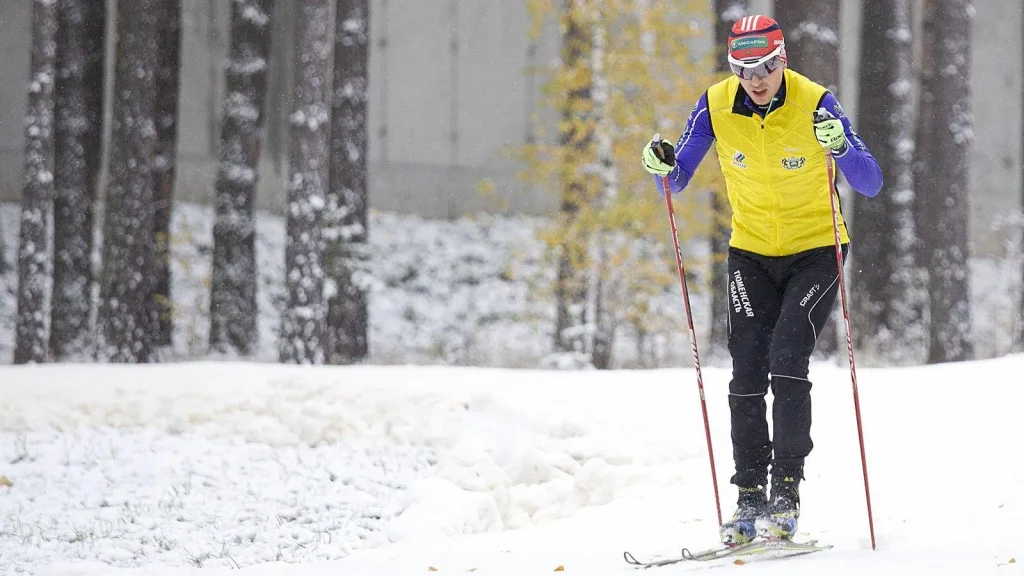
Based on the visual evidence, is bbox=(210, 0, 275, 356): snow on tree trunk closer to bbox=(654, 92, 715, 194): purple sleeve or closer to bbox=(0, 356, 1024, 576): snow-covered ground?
bbox=(0, 356, 1024, 576): snow-covered ground

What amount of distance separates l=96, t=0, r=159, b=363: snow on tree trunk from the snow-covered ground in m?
2.57

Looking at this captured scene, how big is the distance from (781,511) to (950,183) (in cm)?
892

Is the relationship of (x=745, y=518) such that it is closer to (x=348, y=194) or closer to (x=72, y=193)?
(x=348, y=194)

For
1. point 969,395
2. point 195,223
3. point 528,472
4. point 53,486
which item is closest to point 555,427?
point 528,472

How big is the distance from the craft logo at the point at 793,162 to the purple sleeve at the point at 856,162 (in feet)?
0.60

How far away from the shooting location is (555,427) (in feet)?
Answer: 23.8

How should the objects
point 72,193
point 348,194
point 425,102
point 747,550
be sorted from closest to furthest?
point 747,550 < point 348,194 < point 72,193 < point 425,102

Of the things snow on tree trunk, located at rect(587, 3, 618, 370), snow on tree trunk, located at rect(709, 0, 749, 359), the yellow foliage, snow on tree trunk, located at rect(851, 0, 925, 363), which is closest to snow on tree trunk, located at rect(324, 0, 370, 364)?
the yellow foliage

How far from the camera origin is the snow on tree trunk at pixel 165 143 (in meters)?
13.7

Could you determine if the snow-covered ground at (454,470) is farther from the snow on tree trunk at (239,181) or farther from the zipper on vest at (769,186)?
the snow on tree trunk at (239,181)

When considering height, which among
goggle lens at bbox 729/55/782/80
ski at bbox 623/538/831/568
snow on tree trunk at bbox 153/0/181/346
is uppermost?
snow on tree trunk at bbox 153/0/181/346

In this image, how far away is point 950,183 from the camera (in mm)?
12094

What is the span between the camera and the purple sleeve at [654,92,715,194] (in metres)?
4.87

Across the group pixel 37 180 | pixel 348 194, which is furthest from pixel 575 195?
pixel 37 180
